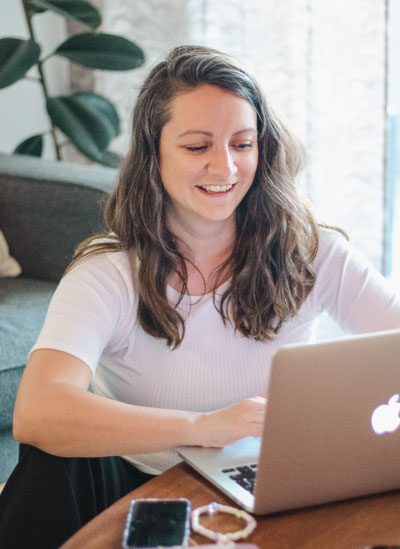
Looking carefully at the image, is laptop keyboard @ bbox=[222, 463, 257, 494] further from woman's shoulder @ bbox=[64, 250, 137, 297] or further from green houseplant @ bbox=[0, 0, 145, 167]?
green houseplant @ bbox=[0, 0, 145, 167]

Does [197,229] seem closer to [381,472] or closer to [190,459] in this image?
[190,459]

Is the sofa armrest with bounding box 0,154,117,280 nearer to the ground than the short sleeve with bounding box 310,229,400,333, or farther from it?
nearer to the ground

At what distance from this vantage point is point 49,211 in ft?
6.84

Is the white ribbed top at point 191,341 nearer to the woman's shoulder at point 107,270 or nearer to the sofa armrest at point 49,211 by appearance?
the woman's shoulder at point 107,270

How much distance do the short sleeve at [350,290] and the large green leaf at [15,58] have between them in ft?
4.79

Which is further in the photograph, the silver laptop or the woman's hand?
the woman's hand

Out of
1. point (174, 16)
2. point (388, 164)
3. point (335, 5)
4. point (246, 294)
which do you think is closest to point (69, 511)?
point (246, 294)

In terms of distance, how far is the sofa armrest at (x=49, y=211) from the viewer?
6.73 feet

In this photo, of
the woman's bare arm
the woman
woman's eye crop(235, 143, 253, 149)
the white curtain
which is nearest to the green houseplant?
the white curtain

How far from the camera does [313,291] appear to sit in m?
1.32

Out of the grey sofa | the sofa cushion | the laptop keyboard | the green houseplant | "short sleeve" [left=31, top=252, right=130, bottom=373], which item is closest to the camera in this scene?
the laptop keyboard

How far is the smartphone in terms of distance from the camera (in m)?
0.76

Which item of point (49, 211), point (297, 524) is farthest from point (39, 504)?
point (49, 211)

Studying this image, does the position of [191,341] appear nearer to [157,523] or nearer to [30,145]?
[157,523]
